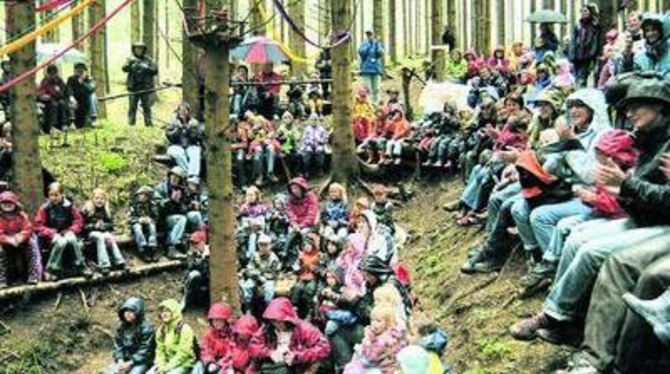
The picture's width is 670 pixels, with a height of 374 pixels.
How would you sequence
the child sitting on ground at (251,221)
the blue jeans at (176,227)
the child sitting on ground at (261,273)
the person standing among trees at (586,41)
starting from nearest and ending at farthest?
1. the child sitting on ground at (261,273)
2. the child sitting on ground at (251,221)
3. the blue jeans at (176,227)
4. the person standing among trees at (586,41)

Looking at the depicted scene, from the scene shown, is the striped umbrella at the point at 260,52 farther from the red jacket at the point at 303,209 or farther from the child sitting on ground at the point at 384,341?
the child sitting on ground at the point at 384,341

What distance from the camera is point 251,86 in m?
19.5

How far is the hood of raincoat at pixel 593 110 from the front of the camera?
7664mm

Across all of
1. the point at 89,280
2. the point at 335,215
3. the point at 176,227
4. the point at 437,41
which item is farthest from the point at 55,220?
the point at 437,41

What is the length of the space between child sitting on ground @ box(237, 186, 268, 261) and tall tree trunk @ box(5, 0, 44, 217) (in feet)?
9.29

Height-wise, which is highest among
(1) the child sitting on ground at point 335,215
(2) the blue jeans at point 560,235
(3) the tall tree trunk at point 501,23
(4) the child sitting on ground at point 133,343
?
(3) the tall tree trunk at point 501,23

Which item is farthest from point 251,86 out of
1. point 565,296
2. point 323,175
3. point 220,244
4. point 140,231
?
point 565,296

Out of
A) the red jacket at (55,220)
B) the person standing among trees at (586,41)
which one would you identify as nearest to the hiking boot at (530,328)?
the red jacket at (55,220)

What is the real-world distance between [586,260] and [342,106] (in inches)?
386

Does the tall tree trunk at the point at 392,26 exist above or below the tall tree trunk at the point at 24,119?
above

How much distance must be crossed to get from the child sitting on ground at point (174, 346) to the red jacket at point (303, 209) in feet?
12.1

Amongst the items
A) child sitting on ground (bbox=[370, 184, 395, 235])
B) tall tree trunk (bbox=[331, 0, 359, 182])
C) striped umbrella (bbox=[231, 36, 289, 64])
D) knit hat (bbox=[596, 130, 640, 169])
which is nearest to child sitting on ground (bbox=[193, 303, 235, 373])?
child sitting on ground (bbox=[370, 184, 395, 235])

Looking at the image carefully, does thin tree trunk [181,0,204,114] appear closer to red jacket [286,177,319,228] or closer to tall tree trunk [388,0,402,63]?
red jacket [286,177,319,228]

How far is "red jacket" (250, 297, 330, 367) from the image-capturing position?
30.6 feet
